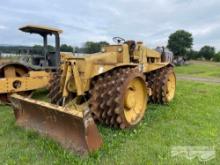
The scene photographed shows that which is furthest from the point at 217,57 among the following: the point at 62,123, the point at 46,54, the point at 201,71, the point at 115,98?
the point at 62,123

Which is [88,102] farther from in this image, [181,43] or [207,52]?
[207,52]

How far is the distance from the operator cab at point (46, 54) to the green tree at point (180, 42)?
104ft

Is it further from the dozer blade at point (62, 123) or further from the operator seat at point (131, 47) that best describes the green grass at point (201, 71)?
the dozer blade at point (62, 123)

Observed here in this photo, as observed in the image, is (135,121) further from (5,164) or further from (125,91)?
(5,164)

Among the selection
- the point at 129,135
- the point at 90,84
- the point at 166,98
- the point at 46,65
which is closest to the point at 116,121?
the point at 129,135

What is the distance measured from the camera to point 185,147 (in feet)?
13.1

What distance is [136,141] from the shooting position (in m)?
4.16

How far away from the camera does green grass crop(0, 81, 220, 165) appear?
11.6 feet

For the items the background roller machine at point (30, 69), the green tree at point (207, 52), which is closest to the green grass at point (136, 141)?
the background roller machine at point (30, 69)

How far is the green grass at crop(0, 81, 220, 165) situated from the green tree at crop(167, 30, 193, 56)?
33177 mm

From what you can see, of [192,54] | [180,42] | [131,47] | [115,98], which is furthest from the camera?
[192,54]

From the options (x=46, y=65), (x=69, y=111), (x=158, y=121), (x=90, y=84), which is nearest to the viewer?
(x=69, y=111)

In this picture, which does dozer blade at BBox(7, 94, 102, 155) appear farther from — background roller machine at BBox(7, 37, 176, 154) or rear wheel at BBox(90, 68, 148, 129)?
rear wheel at BBox(90, 68, 148, 129)

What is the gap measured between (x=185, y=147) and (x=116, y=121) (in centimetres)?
117
